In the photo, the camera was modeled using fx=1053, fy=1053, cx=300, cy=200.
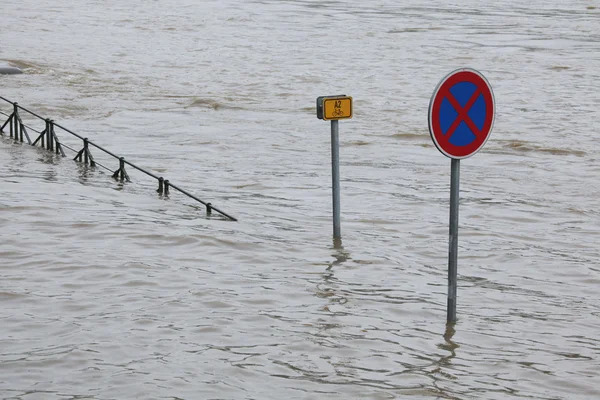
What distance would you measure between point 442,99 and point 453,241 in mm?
1067

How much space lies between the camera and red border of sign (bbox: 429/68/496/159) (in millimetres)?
6719

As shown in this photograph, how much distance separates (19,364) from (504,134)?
16.9 meters

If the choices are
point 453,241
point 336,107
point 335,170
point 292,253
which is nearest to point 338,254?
point 292,253

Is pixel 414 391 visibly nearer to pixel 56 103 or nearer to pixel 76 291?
pixel 76 291

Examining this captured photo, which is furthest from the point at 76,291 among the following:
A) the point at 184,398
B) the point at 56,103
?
the point at 56,103

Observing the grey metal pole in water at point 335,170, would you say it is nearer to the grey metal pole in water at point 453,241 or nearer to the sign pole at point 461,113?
the grey metal pole in water at point 453,241

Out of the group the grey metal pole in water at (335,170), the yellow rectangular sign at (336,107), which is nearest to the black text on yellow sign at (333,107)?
the yellow rectangular sign at (336,107)

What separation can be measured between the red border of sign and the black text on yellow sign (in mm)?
2514

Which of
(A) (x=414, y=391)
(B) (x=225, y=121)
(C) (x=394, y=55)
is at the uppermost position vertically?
(C) (x=394, y=55)

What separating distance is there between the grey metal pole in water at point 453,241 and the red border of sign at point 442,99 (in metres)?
0.14

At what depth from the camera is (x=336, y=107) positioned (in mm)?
9320

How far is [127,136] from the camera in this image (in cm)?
2095

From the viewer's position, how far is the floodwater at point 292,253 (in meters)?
6.62

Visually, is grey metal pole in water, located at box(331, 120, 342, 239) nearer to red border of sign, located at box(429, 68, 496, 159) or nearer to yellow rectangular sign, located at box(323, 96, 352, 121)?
yellow rectangular sign, located at box(323, 96, 352, 121)
